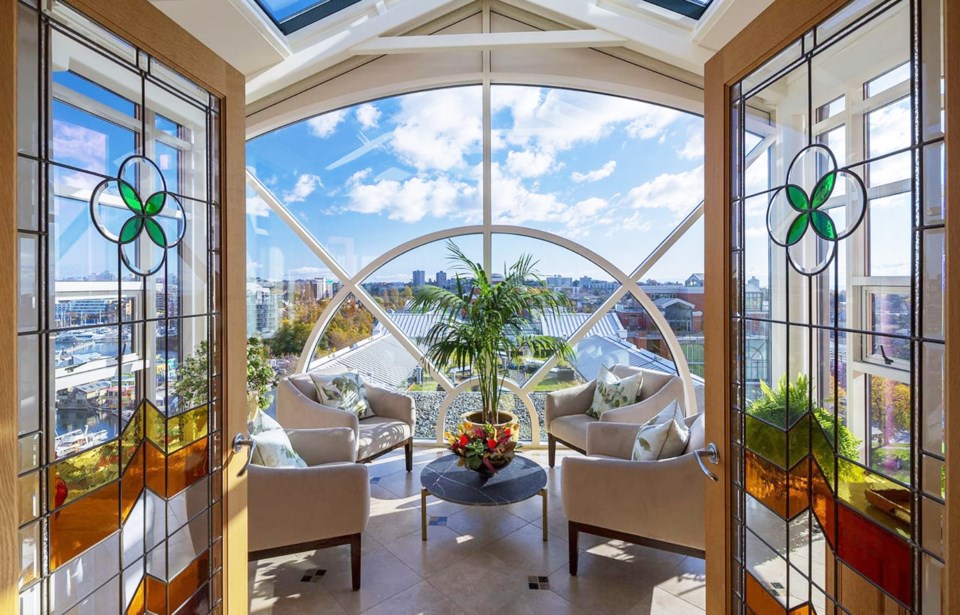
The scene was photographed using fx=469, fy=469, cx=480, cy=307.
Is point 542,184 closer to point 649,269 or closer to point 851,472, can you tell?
point 649,269

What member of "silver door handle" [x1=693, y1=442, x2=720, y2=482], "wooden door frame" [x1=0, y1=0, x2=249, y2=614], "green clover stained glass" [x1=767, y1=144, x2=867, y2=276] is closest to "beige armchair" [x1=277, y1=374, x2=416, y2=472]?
"wooden door frame" [x1=0, y1=0, x2=249, y2=614]

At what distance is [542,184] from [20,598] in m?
4.81

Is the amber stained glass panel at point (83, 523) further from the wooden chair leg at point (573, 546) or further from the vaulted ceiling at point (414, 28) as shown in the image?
the wooden chair leg at point (573, 546)

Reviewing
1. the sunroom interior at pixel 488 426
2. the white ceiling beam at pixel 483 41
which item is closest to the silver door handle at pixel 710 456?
the sunroom interior at pixel 488 426

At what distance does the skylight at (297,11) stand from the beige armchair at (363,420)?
2804mm

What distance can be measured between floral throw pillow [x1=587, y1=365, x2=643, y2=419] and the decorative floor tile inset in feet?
8.84

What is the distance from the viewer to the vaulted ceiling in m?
1.88

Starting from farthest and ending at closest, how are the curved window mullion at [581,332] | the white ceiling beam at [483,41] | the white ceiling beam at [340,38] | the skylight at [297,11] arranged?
the curved window mullion at [581,332] → the white ceiling beam at [483,41] → the white ceiling beam at [340,38] → the skylight at [297,11]

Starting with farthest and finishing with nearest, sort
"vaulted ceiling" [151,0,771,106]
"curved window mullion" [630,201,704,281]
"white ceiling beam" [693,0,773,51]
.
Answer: "curved window mullion" [630,201,704,281] → "white ceiling beam" [693,0,773,51] → "vaulted ceiling" [151,0,771,106]

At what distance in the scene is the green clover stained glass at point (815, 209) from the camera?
4.08 feet

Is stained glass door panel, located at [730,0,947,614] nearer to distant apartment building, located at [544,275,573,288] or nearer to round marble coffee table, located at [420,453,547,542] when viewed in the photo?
round marble coffee table, located at [420,453,547,542]

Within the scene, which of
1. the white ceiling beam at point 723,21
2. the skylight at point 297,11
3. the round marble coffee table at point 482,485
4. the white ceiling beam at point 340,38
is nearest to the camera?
the white ceiling beam at point 723,21

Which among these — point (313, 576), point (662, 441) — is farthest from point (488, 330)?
point (313, 576)

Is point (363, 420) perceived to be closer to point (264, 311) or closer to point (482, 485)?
point (482, 485)
